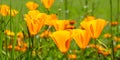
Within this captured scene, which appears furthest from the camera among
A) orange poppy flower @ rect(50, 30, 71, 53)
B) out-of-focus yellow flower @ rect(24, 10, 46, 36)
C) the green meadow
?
the green meadow

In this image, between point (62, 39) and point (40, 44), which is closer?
point (62, 39)

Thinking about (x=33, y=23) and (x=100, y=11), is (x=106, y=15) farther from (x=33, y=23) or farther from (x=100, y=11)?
(x=33, y=23)

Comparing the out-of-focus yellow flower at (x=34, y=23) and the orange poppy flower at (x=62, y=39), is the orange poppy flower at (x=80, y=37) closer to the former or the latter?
the orange poppy flower at (x=62, y=39)

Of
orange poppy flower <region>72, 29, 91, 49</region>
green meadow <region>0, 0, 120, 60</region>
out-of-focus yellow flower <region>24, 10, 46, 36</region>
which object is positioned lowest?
green meadow <region>0, 0, 120, 60</region>

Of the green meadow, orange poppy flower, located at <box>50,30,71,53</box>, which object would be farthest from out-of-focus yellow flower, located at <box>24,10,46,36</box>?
orange poppy flower, located at <box>50,30,71,53</box>

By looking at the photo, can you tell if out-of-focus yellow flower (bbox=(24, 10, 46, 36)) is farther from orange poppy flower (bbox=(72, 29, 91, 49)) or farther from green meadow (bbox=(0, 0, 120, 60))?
orange poppy flower (bbox=(72, 29, 91, 49))

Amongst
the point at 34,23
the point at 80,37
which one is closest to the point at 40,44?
the point at 34,23

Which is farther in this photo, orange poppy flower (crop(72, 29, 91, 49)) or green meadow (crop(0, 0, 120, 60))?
green meadow (crop(0, 0, 120, 60))

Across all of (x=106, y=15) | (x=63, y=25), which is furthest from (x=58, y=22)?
(x=106, y=15)

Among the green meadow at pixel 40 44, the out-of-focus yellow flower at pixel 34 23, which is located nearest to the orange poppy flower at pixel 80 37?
the green meadow at pixel 40 44

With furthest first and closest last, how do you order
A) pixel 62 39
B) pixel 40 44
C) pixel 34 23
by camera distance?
pixel 40 44, pixel 34 23, pixel 62 39

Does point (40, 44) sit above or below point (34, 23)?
below

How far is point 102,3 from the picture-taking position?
12.9 metres

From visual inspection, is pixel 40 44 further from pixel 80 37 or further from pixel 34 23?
pixel 80 37
